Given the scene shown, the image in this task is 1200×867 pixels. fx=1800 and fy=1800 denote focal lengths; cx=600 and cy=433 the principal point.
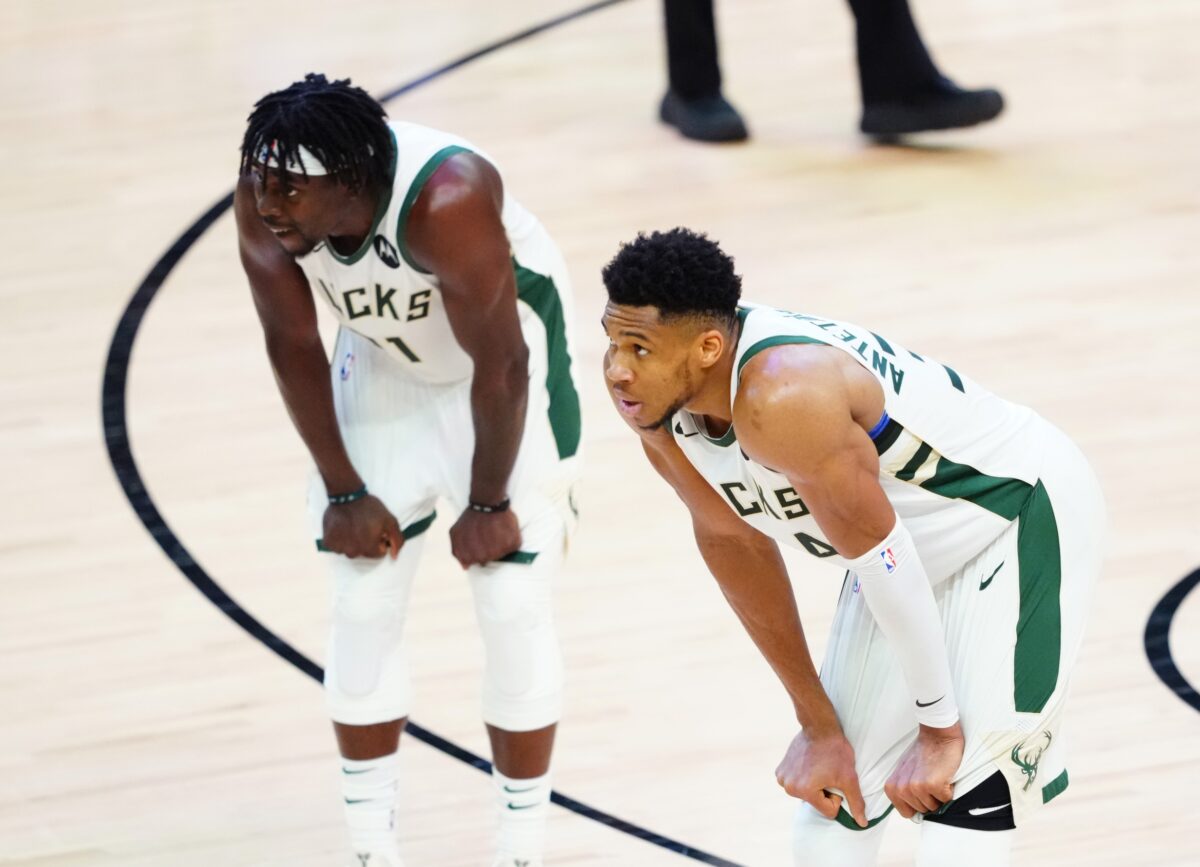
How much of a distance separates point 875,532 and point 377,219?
1075mm

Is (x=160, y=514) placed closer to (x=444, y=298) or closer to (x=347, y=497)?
(x=347, y=497)

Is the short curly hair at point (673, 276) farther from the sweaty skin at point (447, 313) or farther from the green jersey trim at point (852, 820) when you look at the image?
the green jersey trim at point (852, 820)

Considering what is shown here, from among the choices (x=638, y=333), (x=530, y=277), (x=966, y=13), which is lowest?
(x=966, y=13)

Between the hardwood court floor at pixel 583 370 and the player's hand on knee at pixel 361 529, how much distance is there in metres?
0.75

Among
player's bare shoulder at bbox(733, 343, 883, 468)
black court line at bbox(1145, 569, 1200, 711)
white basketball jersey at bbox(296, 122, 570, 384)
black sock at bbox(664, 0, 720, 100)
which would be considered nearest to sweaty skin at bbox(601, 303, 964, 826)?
player's bare shoulder at bbox(733, 343, 883, 468)

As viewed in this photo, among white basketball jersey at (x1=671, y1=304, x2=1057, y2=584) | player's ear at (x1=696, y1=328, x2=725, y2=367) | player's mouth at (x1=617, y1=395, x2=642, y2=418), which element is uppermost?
player's ear at (x1=696, y1=328, x2=725, y2=367)

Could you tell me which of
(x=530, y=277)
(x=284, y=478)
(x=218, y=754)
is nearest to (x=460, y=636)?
(x=218, y=754)

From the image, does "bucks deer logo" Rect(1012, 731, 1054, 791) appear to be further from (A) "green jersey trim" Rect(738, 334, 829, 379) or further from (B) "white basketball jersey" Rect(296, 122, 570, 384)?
(B) "white basketball jersey" Rect(296, 122, 570, 384)

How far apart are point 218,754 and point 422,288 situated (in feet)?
4.54

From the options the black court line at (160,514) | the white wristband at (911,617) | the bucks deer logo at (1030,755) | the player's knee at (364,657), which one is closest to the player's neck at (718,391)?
the white wristband at (911,617)

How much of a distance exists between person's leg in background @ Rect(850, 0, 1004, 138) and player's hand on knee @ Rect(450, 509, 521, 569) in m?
3.96

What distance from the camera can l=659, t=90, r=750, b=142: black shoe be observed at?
6.82 m

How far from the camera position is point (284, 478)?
16.2ft

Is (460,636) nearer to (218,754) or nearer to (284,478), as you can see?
(218,754)
